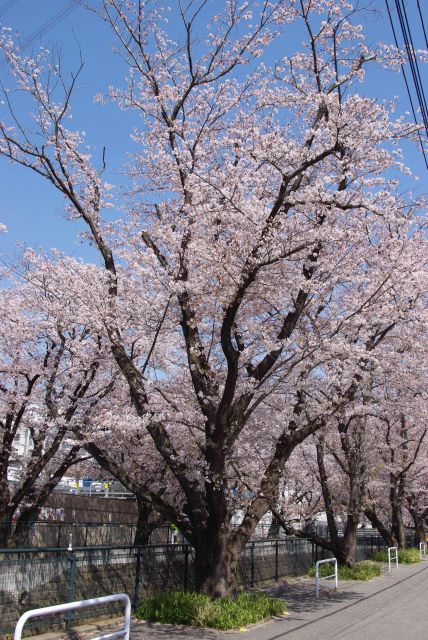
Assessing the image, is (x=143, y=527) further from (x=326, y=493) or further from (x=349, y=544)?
(x=349, y=544)

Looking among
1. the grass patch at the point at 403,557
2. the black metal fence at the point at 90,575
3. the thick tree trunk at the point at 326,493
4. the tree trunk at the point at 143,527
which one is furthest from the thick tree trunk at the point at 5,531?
the grass patch at the point at 403,557

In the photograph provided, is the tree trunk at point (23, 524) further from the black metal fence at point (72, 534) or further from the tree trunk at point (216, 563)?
the tree trunk at point (216, 563)

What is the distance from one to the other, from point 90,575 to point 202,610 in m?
2.05

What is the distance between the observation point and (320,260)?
11.5m

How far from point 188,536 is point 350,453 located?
396 inches

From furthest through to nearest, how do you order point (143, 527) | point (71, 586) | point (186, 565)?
point (143, 527) → point (186, 565) → point (71, 586)

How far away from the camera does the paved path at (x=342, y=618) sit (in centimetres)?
888

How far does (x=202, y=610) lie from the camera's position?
948cm

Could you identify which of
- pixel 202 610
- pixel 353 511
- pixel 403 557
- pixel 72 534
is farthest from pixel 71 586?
pixel 403 557

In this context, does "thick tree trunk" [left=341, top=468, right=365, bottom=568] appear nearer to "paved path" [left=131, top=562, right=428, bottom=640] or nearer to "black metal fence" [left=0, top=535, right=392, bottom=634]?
"paved path" [left=131, top=562, right=428, bottom=640]

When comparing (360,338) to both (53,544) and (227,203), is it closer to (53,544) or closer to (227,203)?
(227,203)

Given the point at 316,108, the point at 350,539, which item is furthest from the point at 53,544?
the point at 316,108

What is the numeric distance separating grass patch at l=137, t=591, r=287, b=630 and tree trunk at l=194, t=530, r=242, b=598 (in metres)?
0.24

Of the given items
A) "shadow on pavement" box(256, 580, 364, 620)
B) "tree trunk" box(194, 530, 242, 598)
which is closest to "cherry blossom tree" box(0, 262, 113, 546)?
"tree trunk" box(194, 530, 242, 598)
